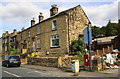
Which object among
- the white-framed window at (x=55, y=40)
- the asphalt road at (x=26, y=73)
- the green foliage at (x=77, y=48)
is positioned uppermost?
the white-framed window at (x=55, y=40)

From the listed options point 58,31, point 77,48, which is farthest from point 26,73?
point 58,31

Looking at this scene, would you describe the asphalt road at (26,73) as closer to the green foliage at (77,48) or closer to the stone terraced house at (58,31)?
the green foliage at (77,48)

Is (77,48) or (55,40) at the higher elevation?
(55,40)

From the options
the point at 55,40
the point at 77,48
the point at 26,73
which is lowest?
the point at 26,73

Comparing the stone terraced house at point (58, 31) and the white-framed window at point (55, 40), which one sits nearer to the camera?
the stone terraced house at point (58, 31)

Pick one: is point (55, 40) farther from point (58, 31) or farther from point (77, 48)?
point (77, 48)

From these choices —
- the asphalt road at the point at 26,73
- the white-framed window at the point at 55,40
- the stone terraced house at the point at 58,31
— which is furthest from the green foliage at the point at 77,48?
the asphalt road at the point at 26,73

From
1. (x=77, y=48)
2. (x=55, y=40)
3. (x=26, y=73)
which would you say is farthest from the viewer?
(x=55, y=40)

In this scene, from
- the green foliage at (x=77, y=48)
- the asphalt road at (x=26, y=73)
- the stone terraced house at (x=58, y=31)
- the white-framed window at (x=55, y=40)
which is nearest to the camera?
the asphalt road at (x=26, y=73)

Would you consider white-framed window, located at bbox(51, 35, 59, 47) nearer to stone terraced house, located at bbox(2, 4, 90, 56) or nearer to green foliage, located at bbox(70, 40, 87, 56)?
stone terraced house, located at bbox(2, 4, 90, 56)

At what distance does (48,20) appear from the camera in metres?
25.9

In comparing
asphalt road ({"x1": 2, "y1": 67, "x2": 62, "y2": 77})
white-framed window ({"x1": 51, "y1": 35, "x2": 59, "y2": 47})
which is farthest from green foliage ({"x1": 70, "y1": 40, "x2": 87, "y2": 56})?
asphalt road ({"x1": 2, "y1": 67, "x2": 62, "y2": 77})

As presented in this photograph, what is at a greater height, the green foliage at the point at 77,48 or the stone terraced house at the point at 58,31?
the stone terraced house at the point at 58,31

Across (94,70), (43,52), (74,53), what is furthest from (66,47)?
(94,70)
